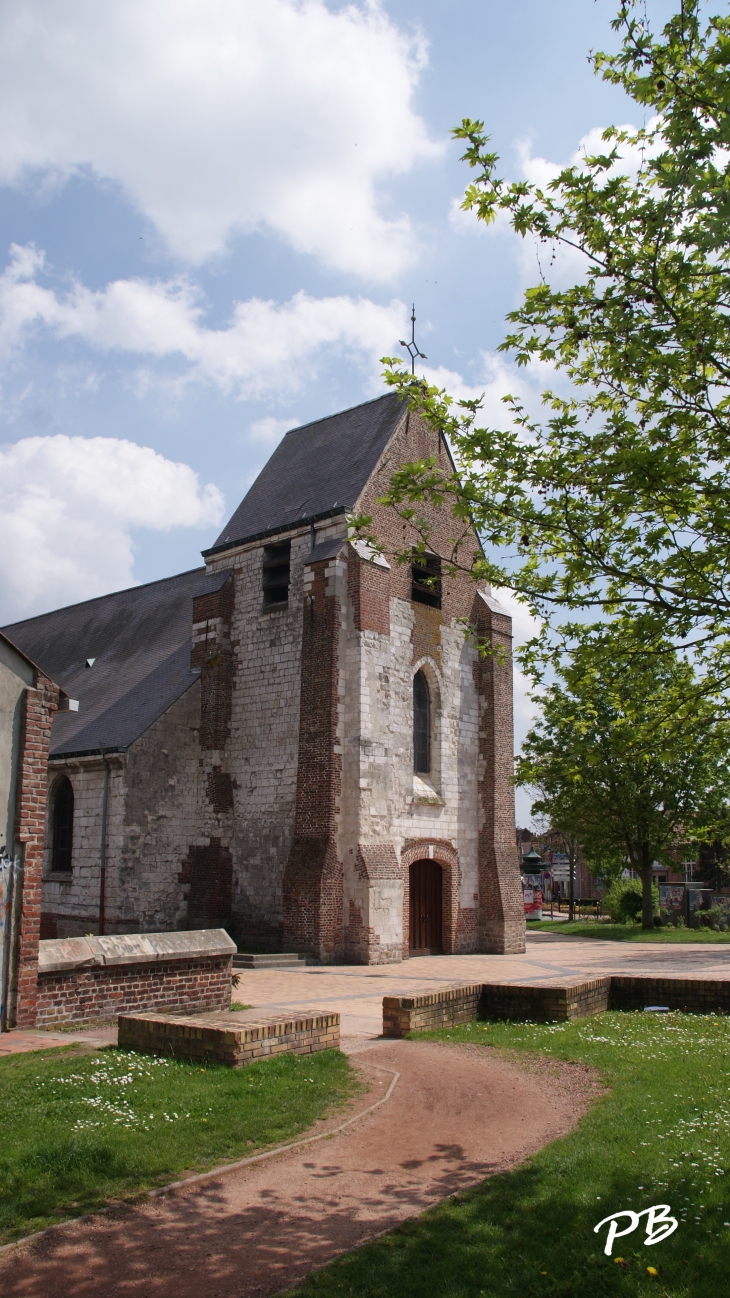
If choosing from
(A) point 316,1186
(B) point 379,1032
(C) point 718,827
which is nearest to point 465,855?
(B) point 379,1032

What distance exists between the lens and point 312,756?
1931 cm

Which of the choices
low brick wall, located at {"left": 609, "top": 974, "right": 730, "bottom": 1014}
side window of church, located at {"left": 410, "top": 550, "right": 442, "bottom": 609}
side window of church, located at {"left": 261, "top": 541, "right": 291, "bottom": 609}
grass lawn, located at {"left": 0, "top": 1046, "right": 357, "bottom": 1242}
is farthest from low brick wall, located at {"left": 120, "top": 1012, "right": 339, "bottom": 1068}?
side window of church, located at {"left": 410, "top": 550, "right": 442, "bottom": 609}

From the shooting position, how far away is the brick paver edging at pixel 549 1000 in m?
10.1

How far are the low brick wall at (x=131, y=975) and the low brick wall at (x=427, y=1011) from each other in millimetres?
2135

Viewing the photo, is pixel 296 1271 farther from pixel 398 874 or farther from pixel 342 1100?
pixel 398 874

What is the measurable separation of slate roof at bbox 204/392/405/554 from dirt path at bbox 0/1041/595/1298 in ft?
47.8

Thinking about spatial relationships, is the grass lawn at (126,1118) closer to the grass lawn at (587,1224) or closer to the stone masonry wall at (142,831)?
the grass lawn at (587,1224)

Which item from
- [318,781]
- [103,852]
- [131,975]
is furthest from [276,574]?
[131,975]

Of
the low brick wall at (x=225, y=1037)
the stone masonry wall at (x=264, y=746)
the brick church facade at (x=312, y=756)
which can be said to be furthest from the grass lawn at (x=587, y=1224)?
the stone masonry wall at (x=264, y=746)

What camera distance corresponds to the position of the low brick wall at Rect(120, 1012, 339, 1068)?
7.90 meters

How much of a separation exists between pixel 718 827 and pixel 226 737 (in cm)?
1477

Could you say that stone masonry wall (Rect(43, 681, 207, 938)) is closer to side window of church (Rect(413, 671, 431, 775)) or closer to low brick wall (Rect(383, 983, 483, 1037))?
side window of church (Rect(413, 671, 431, 775))

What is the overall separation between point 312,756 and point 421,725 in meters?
3.36

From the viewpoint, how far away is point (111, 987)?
33.4 feet
